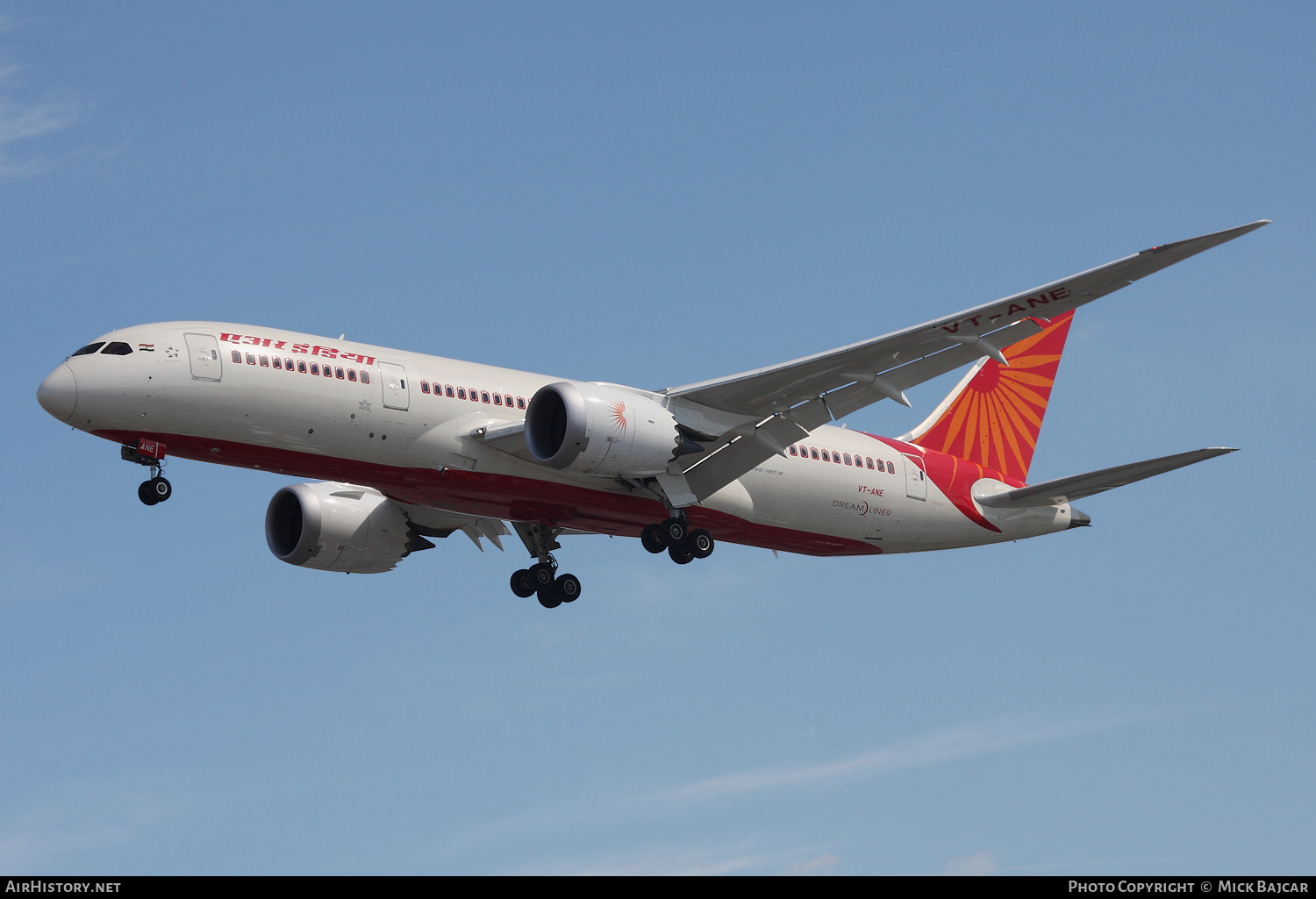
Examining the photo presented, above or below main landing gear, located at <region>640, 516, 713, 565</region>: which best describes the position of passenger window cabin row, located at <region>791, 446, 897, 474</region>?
above

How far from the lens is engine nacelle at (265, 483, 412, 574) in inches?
1486

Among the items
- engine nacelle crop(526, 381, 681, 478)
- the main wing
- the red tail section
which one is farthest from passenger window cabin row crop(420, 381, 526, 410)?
the red tail section

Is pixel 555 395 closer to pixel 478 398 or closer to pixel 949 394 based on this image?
pixel 478 398

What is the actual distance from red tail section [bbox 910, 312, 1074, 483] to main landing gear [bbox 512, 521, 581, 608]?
9870 mm

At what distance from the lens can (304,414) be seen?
1188 inches

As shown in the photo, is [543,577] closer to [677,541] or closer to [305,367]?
[677,541]

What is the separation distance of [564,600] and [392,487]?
23.8 feet

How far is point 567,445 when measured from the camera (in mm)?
30828

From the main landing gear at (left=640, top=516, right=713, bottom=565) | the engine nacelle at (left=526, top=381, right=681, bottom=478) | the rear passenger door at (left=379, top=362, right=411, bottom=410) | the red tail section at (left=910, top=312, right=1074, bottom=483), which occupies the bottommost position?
the main landing gear at (left=640, top=516, right=713, bottom=565)

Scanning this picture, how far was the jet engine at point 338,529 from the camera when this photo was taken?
37.8 m

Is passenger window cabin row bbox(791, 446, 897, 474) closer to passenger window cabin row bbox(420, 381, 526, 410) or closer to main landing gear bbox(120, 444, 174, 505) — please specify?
passenger window cabin row bbox(420, 381, 526, 410)

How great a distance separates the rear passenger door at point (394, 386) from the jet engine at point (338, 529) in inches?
297
